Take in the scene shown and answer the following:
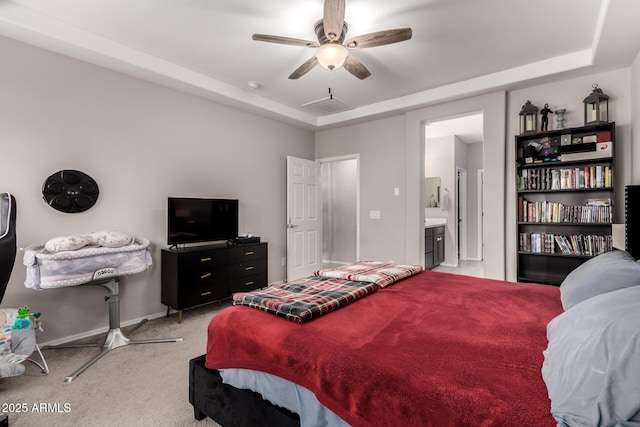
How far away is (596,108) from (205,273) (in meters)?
4.34

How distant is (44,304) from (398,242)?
407 cm

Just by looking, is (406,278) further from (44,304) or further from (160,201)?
(44,304)

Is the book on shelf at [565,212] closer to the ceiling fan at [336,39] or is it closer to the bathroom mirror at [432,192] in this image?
the ceiling fan at [336,39]

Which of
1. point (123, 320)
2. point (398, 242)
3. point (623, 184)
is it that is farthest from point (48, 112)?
point (623, 184)

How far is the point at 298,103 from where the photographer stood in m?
4.60

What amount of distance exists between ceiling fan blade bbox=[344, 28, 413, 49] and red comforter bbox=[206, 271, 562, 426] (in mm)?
1788

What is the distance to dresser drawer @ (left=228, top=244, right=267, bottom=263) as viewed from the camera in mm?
3834

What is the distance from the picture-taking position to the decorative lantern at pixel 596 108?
316 centimetres

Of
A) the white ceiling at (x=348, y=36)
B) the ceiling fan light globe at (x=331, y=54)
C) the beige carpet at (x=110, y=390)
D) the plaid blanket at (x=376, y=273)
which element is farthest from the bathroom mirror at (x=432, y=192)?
the beige carpet at (x=110, y=390)

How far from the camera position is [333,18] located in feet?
7.02

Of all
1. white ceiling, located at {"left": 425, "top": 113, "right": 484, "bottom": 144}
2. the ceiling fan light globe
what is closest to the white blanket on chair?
the ceiling fan light globe

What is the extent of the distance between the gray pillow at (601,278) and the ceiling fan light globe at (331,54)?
2053 millimetres

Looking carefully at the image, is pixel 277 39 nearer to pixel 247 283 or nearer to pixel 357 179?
pixel 247 283

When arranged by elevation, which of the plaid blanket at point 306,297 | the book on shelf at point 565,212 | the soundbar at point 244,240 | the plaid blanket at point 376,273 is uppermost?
the book on shelf at point 565,212
